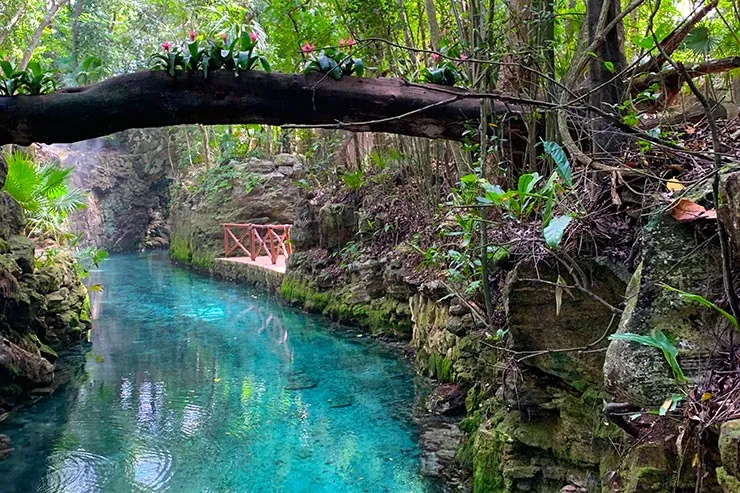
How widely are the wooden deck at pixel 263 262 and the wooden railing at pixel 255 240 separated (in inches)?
4.1

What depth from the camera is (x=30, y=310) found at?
5.82 metres

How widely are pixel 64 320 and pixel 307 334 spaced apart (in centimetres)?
298

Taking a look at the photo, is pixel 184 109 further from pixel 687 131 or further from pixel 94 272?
pixel 94 272

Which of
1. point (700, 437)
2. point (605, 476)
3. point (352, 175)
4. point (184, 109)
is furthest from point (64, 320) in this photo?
point (700, 437)

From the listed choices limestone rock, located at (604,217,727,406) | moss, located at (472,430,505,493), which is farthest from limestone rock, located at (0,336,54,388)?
limestone rock, located at (604,217,727,406)

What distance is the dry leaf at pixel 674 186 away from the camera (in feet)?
6.86

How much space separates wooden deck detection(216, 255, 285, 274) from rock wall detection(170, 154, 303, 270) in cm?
102

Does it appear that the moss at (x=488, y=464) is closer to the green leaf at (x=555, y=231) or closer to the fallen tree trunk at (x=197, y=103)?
the green leaf at (x=555, y=231)

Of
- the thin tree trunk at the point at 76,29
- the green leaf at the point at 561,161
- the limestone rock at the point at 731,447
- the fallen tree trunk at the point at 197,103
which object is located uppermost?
the thin tree trunk at the point at 76,29

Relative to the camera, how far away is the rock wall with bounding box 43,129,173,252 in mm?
19984

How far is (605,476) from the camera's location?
223 centimetres

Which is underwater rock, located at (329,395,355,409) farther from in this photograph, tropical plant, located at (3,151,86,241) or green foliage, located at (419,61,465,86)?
tropical plant, located at (3,151,86,241)

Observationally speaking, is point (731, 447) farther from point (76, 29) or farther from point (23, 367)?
point (76, 29)

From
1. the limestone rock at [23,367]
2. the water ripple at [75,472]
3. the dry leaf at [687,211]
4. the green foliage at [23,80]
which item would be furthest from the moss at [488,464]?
the limestone rock at [23,367]
